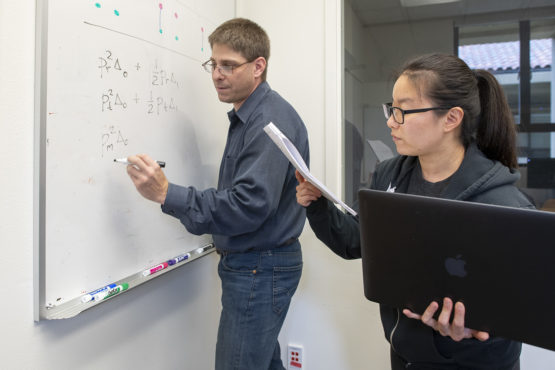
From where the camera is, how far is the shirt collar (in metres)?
1.28

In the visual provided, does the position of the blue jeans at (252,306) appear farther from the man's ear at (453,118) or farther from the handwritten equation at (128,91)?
the man's ear at (453,118)

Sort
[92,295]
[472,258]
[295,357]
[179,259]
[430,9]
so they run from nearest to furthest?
1. [472,258]
2. [92,295]
3. [179,259]
4. [430,9]
5. [295,357]

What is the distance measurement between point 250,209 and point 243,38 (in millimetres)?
590

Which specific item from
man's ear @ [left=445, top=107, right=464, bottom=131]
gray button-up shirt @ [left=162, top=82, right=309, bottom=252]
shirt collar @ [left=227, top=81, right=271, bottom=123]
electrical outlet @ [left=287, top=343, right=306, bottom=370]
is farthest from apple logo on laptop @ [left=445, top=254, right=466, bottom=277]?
electrical outlet @ [left=287, top=343, right=306, bottom=370]

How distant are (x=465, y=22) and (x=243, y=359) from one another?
1.64m

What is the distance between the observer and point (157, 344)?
1374 millimetres

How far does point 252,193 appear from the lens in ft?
3.68

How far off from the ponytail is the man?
22.1 inches

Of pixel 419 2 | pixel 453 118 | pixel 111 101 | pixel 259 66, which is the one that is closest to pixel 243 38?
pixel 259 66

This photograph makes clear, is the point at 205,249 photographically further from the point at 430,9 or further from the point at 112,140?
the point at 430,9

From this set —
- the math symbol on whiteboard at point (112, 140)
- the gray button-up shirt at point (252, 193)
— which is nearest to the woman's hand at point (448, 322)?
the gray button-up shirt at point (252, 193)

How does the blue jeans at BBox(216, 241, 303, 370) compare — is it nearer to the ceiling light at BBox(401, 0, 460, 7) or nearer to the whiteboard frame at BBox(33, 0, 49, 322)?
the whiteboard frame at BBox(33, 0, 49, 322)

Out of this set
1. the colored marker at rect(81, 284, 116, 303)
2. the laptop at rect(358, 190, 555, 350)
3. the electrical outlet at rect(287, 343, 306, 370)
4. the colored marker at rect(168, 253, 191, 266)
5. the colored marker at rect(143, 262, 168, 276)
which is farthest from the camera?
the electrical outlet at rect(287, 343, 306, 370)

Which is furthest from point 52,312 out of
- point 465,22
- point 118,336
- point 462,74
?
point 465,22
